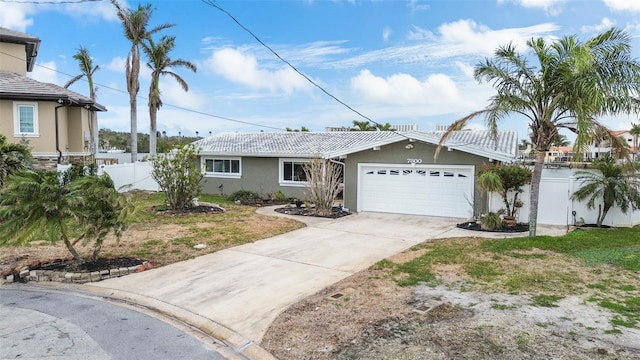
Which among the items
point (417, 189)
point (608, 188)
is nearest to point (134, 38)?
point (417, 189)

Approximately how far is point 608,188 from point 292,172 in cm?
1245

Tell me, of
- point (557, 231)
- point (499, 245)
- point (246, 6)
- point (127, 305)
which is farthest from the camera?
point (246, 6)

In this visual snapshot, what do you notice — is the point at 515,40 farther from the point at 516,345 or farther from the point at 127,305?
the point at 127,305

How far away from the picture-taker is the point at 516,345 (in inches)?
189

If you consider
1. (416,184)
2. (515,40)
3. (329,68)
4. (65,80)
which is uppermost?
(65,80)

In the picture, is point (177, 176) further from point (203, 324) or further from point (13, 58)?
point (13, 58)

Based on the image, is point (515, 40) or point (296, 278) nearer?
point (296, 278)

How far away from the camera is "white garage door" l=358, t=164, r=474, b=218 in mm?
14648

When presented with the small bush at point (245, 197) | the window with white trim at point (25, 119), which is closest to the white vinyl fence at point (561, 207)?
the small bush at point (245, 197)

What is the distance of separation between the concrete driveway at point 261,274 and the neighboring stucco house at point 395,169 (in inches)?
108

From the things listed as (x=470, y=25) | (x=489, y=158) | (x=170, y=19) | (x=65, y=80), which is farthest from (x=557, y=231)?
(x=65, y=80)

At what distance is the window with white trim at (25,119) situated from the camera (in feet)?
62.7

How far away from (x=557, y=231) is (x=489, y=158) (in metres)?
3.08

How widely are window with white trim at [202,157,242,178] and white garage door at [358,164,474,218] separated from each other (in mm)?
7581
